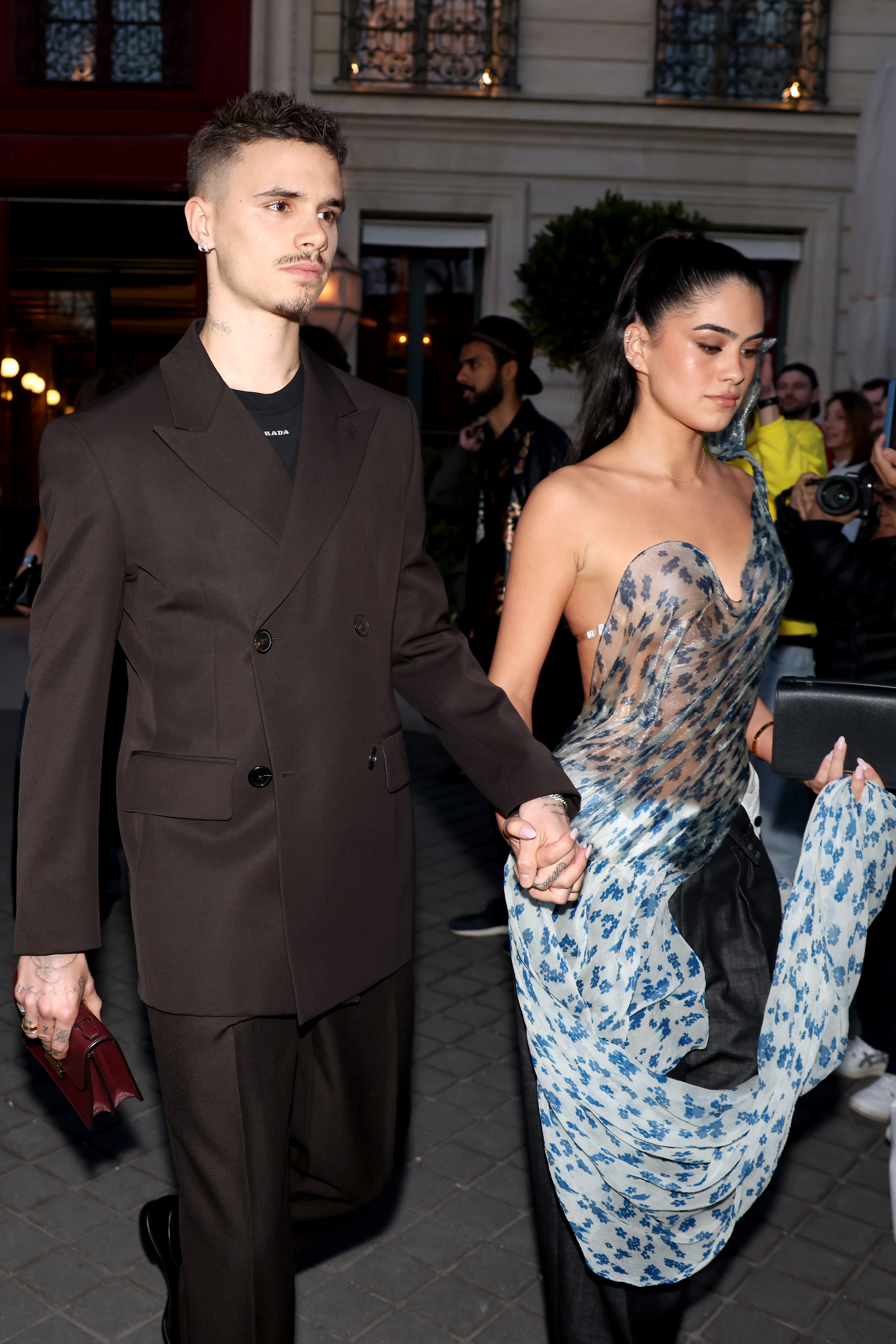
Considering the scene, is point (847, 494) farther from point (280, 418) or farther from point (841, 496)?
point (280, 418)

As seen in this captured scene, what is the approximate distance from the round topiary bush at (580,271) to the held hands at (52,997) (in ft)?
29.6

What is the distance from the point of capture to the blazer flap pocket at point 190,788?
7.26 feet

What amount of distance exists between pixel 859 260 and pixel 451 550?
13.4ft

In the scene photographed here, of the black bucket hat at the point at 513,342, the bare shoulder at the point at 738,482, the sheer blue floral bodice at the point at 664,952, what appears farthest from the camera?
the black bucket hat at the point at 513,342

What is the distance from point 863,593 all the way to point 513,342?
103 inches

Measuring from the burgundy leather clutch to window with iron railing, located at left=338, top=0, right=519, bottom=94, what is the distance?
1372 centimetres

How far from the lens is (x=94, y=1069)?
2115mm

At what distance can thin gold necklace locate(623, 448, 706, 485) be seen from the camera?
2.87 metres

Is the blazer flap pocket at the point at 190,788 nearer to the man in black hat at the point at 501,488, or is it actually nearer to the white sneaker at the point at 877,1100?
the man in black hat at the point at 501,488

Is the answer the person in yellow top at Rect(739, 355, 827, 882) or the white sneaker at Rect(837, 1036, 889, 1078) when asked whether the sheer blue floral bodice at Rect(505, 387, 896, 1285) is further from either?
the person in yellow top at Rect(739, 355, 827, 882)

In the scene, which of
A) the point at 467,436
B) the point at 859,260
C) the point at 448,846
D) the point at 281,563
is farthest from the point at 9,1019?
the point at 859,260

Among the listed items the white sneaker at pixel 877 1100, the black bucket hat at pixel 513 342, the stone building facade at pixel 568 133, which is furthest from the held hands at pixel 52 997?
the stone building facade at pixel 568 133

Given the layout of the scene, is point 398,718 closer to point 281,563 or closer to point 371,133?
point 281,563

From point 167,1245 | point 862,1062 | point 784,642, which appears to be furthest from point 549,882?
point 784,642
